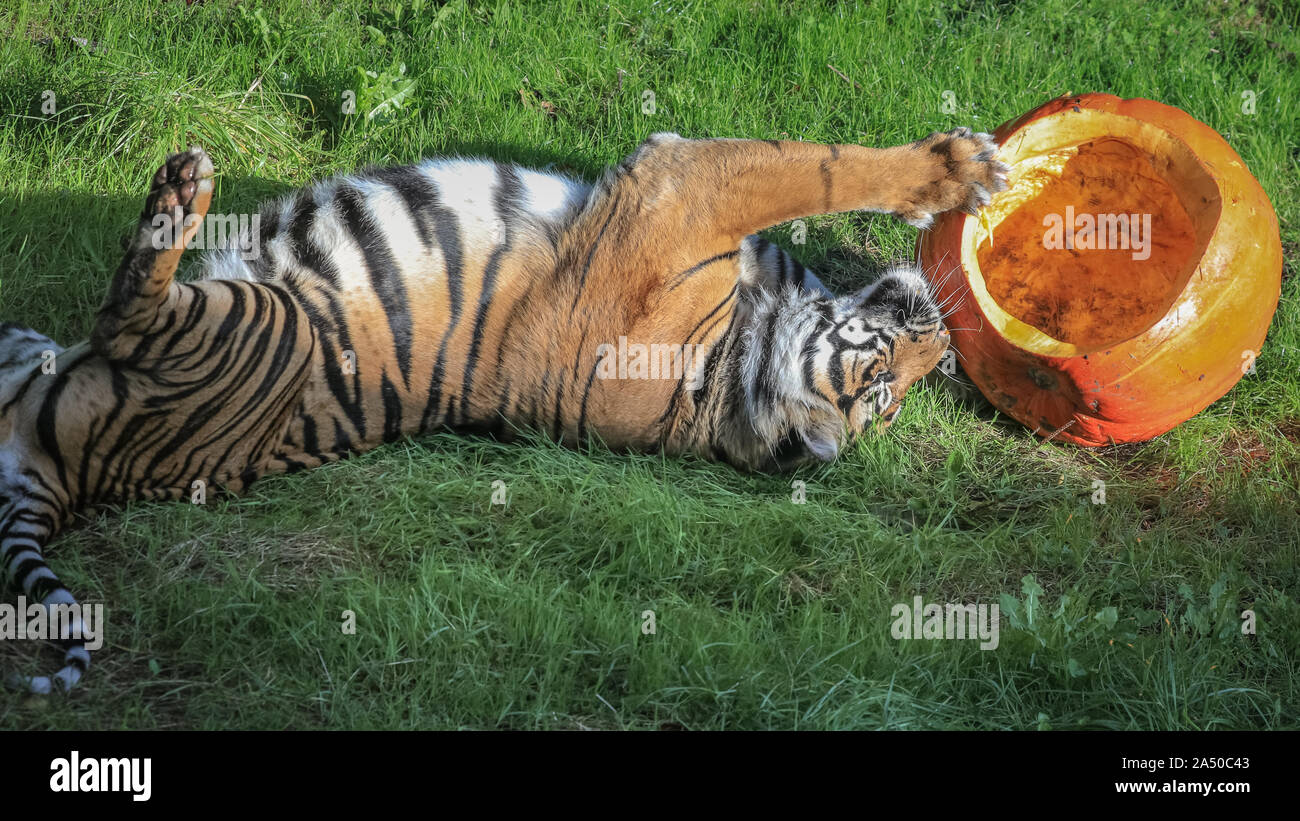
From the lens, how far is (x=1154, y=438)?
4230 millimetres

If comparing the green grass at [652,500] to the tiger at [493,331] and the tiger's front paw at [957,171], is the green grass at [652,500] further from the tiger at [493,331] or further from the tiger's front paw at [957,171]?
the tiger's front paw at [957,171]

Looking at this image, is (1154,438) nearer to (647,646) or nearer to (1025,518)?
(1025,518)

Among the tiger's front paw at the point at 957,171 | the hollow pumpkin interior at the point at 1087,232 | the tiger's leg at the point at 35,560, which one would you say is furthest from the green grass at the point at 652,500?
the tiger's front paw at the point at 957,171

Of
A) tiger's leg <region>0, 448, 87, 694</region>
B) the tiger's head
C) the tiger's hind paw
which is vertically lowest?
tiger's leg <region>0, 448, 87, 694</region>

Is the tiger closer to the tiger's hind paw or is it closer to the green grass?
the tiger's hind paw

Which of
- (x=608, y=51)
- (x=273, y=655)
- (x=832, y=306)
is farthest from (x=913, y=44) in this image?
(x=273, y=655)

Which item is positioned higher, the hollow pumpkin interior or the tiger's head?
the hollow pumpkin interior

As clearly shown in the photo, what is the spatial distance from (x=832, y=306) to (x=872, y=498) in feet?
2.19

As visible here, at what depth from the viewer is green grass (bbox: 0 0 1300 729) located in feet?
9.84

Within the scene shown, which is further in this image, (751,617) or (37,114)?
(37,114)

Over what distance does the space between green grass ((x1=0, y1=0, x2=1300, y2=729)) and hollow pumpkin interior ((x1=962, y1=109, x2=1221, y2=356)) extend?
18.2 inches

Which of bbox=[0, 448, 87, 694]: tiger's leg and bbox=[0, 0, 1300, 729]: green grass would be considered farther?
bbox=[0, 0, 1300, 729]: green grass

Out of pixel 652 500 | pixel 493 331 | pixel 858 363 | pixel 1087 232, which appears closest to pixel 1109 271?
pixel 1087 232

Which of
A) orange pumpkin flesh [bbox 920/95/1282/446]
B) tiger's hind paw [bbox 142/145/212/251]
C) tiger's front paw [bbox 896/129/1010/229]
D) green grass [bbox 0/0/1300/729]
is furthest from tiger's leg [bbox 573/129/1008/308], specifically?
tiger's hind paw [bbox 142/145/212/251]
